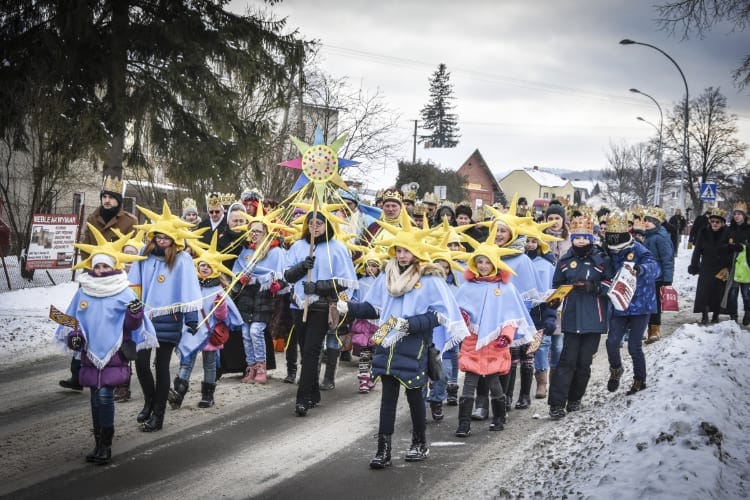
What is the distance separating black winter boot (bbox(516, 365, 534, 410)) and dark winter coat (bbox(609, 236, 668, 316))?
49.8 inches

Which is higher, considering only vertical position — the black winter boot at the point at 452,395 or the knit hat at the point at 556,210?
the knit hat at the point at 556,210

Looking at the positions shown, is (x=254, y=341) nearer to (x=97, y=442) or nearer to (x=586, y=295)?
(x=97, y=442)

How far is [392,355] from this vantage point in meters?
6.70

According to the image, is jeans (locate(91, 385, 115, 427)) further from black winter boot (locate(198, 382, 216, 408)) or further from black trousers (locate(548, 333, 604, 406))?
black trousers (locate(548, 333, 604, 406))

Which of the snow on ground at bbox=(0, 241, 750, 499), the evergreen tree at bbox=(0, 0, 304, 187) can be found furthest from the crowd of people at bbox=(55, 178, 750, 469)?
the evergreen tree at bbox=(0, 0, 304, 187)

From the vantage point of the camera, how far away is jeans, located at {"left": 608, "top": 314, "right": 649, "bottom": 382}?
8836 millimetres

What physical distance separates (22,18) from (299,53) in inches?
251

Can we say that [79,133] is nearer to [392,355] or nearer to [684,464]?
[392,355]

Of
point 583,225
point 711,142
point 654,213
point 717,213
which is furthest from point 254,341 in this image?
point 711,142

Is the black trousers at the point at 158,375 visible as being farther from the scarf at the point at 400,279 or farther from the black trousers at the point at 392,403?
the scarf at the point at 400,279

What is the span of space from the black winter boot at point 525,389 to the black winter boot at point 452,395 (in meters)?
0.76

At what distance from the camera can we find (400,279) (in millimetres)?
6852

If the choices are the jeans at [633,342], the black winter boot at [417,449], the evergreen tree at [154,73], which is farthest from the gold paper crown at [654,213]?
the evergreen tree at [154,73]

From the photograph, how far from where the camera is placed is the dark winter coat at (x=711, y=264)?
1452 cm
